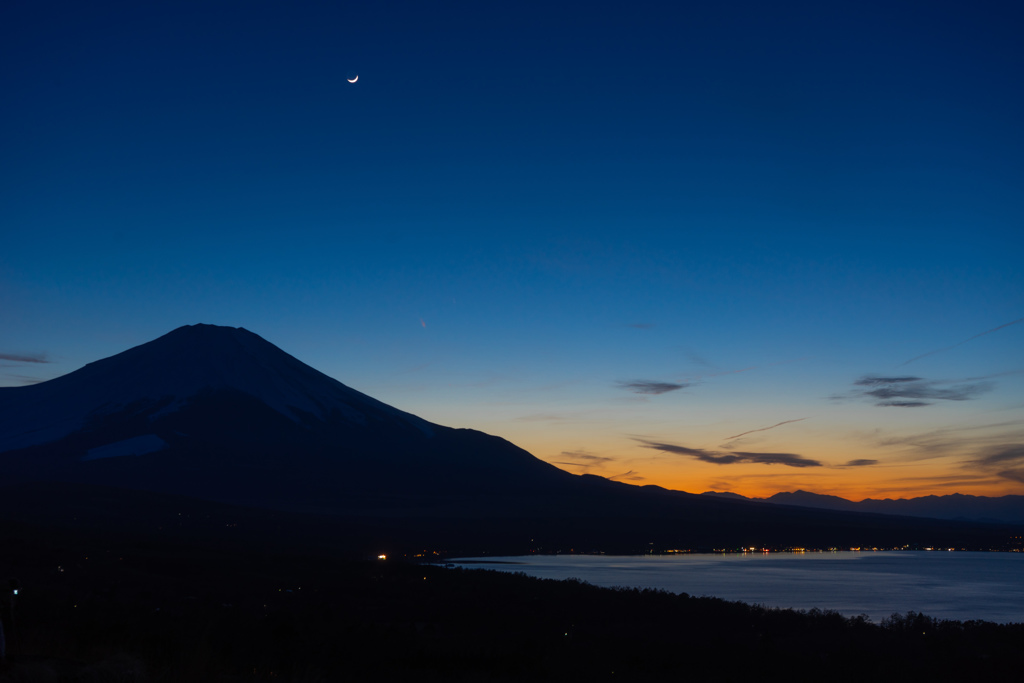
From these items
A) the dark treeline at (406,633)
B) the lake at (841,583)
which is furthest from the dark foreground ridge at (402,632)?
the lake at (841,583)

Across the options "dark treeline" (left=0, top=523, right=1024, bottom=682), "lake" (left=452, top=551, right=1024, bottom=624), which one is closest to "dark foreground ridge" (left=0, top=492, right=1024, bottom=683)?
"dark treeline" (left=0, top=523, right=1024, bottom=682)

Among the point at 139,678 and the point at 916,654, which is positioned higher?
the point at 139,678

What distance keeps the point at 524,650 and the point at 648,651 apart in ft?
16.1

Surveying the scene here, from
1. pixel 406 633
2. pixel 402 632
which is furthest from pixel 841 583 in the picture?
pixel 406 633

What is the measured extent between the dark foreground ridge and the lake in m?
18.3

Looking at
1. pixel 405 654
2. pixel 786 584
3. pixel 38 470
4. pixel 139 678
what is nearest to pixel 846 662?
pixel 405 654

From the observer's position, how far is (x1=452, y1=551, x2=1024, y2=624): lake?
205ft

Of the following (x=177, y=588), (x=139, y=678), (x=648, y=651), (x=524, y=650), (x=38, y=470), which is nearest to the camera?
(x=139, y=678)

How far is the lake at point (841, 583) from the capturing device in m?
62.4

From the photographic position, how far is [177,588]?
42781 millimetres

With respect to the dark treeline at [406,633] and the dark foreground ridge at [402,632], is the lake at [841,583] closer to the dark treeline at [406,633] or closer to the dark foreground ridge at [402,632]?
the dark treeline at [406,633]

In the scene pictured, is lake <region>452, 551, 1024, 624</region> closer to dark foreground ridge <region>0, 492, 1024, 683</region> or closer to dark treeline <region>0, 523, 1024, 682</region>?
dark treeline <region>0, 523, 1024, 682</region>

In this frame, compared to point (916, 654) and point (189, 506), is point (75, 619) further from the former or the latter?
point (189, 506)

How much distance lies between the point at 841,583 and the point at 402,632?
240ft
